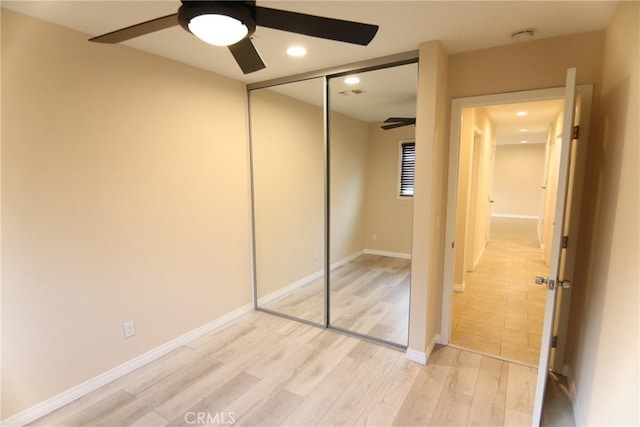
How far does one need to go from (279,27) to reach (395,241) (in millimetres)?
3331

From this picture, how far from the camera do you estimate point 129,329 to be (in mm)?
2389

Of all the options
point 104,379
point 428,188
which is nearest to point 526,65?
point 428,188

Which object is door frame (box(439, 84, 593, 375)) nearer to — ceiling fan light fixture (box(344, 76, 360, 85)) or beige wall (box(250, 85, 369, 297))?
ceiling fan light fixture (box(344, 76, 360, 85))

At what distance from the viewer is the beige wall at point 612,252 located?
1.27 m

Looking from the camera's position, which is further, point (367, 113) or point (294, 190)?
point (367, 113)

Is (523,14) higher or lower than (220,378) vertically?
higher

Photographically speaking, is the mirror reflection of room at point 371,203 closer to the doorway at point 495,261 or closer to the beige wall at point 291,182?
the beige wall at point 291,182

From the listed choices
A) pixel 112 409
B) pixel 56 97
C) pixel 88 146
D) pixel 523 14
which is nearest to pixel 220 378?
pixel 112 409

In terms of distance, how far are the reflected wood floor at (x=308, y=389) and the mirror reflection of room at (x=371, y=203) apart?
20.4 inches

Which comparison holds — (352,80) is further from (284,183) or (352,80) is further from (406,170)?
(284,183)

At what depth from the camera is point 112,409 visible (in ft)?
6.64

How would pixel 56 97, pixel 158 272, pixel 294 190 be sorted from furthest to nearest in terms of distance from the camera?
1. pixel 294 190
2. pixel 158 272
3. pixel 56 97

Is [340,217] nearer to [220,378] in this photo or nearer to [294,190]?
[294,190]

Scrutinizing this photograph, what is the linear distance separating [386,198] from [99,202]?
2.99 m
